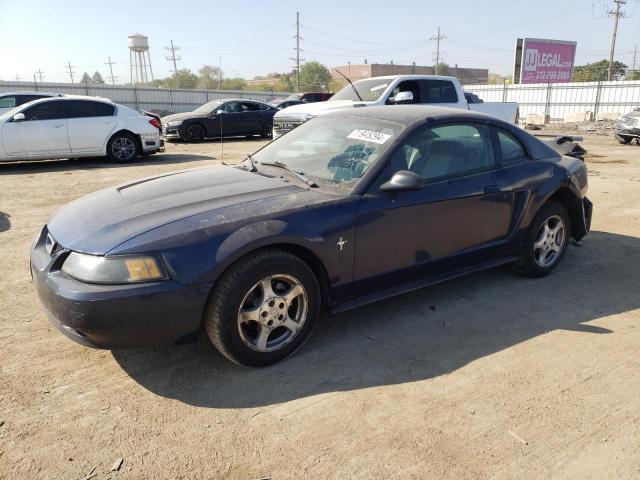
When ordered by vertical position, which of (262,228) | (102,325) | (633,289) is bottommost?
(633,289)

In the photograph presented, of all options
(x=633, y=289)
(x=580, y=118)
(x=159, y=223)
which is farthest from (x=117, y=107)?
(x=580, y=118)

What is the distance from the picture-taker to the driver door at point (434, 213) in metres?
3.43

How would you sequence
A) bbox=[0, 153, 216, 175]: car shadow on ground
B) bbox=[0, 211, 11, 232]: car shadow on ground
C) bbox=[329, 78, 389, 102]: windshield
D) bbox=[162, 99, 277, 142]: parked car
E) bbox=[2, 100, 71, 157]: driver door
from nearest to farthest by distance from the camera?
bbox=[0, 211, 11, 232]: car shadow on ground, bbox=[329, 78, 389, 102]: windshield, bbox=[2, 100, 71, 157]: driver door, bbox=[0, 153, 216, 175]: car shadow on ground, bbox=[162, 99, 277, 142]: parked car

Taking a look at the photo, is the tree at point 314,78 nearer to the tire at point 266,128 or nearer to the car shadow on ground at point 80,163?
the tire at point 266,128

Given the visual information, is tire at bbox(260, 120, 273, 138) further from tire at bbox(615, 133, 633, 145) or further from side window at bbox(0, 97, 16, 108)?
tire at bbox(615, 133, 633, 145)

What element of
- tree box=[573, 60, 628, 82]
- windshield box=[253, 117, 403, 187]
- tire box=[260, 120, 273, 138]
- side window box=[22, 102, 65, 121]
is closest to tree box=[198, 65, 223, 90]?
tree box=[573, 60, 628, 82]

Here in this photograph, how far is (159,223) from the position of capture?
2.93 m

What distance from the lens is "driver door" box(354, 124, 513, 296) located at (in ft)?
11.2

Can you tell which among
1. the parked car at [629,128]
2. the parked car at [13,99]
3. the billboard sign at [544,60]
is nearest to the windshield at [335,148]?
the parked car at [13,99]

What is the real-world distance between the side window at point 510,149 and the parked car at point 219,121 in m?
13.4

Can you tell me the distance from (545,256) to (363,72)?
282 feet

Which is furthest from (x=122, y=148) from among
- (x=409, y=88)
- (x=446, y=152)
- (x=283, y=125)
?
(x=446, y=152)

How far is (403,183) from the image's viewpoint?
132 inches

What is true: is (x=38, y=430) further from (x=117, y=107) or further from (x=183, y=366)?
(x=117, y=107)
